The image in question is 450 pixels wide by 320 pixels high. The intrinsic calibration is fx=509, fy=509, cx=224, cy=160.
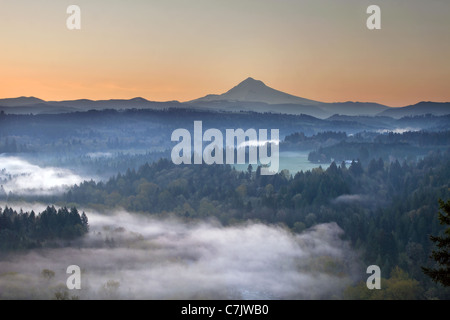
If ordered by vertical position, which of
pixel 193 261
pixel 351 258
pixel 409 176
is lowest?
pixel 193 261

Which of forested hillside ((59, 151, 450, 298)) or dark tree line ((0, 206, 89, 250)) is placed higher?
forested hillside ((59, 151, 450, 298))

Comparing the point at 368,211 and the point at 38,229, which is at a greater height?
the point at 368,211

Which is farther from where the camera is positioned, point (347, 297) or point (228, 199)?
point (228, 199)

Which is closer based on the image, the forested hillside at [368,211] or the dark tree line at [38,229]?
the forested hillside at [368,211]

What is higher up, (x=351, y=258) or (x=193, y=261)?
(x=351, y=258)

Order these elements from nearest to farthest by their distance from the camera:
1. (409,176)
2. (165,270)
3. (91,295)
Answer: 1. (91,295)
2. (165,270)
3. (409,176)

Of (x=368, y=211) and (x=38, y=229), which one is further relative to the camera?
(x=38, y=229)

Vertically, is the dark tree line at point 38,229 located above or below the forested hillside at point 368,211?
below

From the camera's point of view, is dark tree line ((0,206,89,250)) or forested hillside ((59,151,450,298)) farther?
dark tree line ((0,206,89,250))
